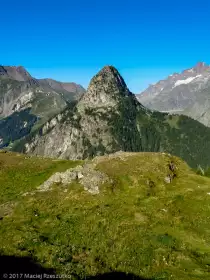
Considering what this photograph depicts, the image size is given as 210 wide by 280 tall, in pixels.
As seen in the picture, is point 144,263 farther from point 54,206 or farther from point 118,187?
point 118,187

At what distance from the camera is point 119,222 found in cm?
4484

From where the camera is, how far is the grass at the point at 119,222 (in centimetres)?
3391

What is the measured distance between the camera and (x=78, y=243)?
126ft

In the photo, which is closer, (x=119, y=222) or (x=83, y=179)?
(x=119, y=222)

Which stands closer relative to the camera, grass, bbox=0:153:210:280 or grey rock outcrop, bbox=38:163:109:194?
grass, bbox=0:153:210:280

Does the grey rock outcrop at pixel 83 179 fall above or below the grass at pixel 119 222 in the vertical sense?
above

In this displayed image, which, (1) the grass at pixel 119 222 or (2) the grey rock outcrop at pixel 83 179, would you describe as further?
(2) the grey rock outcrop at pixel 83 179

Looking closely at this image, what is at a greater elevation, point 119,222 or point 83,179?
point 83,179

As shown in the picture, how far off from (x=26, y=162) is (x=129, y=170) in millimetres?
25640

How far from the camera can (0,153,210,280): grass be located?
1335 inches

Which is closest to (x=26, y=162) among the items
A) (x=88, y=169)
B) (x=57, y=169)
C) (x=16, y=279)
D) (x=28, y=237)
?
(x=57, y=169)

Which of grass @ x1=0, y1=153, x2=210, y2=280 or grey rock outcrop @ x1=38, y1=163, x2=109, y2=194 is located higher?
grey rock outcrop @ x1=38, y1=163, x2=109, y2=194

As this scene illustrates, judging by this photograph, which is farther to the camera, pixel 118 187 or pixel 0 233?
pixel 118 187

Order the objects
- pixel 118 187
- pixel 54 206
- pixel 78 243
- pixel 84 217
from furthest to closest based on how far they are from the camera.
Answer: pixel 118 187, pixel 54 206, pixel 84 217, pixel 78 243
